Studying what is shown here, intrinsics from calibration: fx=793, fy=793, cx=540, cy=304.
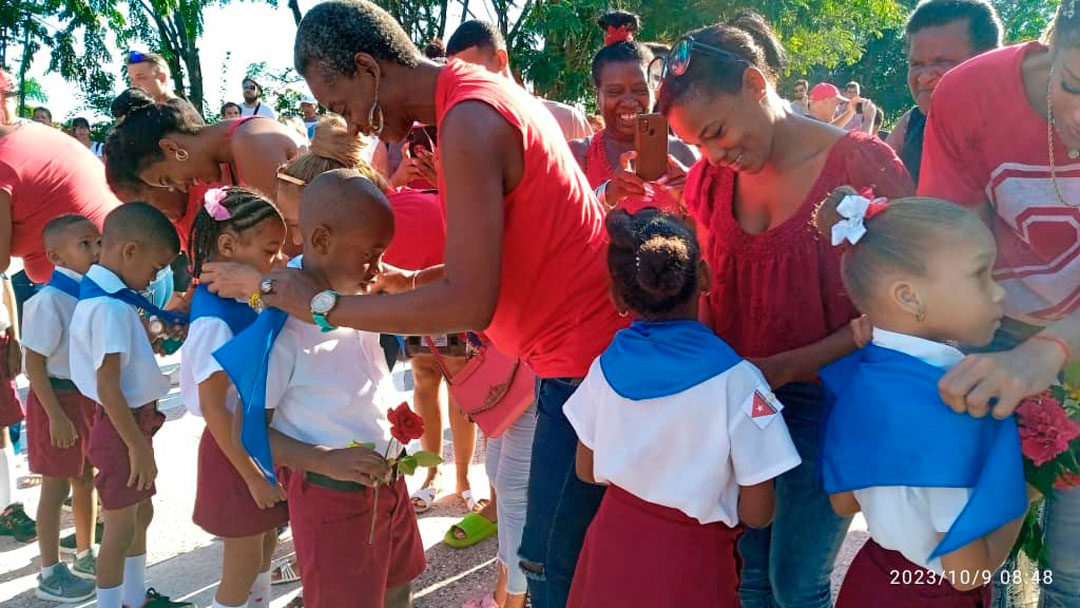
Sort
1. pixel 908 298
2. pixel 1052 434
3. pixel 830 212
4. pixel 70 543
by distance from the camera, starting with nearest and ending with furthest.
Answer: pixel 1052 434
pixel 908 298
pixel 830 212
pixel 70 543

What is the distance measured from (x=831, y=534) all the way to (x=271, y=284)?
1.49 meters

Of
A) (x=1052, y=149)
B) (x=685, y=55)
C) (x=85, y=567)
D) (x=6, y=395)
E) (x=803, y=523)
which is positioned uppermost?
(x=685, y=55)

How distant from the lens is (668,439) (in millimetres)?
1659

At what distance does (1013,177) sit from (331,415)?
1.74 metres

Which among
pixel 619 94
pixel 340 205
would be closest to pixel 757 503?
pixel 340 205

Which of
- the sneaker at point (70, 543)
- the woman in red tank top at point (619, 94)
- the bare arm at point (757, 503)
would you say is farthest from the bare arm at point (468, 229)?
the sneaker at point (70, 543)

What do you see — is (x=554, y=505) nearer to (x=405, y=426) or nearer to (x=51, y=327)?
(x=405, y=426)

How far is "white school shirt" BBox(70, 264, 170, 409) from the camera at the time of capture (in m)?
2.73

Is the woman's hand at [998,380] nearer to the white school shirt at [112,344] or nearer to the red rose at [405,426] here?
the red rose at [405,426]

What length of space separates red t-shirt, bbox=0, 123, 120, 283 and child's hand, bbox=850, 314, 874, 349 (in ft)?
10.5

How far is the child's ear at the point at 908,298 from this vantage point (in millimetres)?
1494

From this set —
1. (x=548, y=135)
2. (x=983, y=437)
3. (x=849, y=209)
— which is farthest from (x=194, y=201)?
(x=983, y=437)

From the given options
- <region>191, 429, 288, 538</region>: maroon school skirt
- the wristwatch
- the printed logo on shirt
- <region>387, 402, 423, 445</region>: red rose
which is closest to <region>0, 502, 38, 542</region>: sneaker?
<region>191, 429, 288, 538</region>: maroon school skirt

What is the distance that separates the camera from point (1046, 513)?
1.81 m
